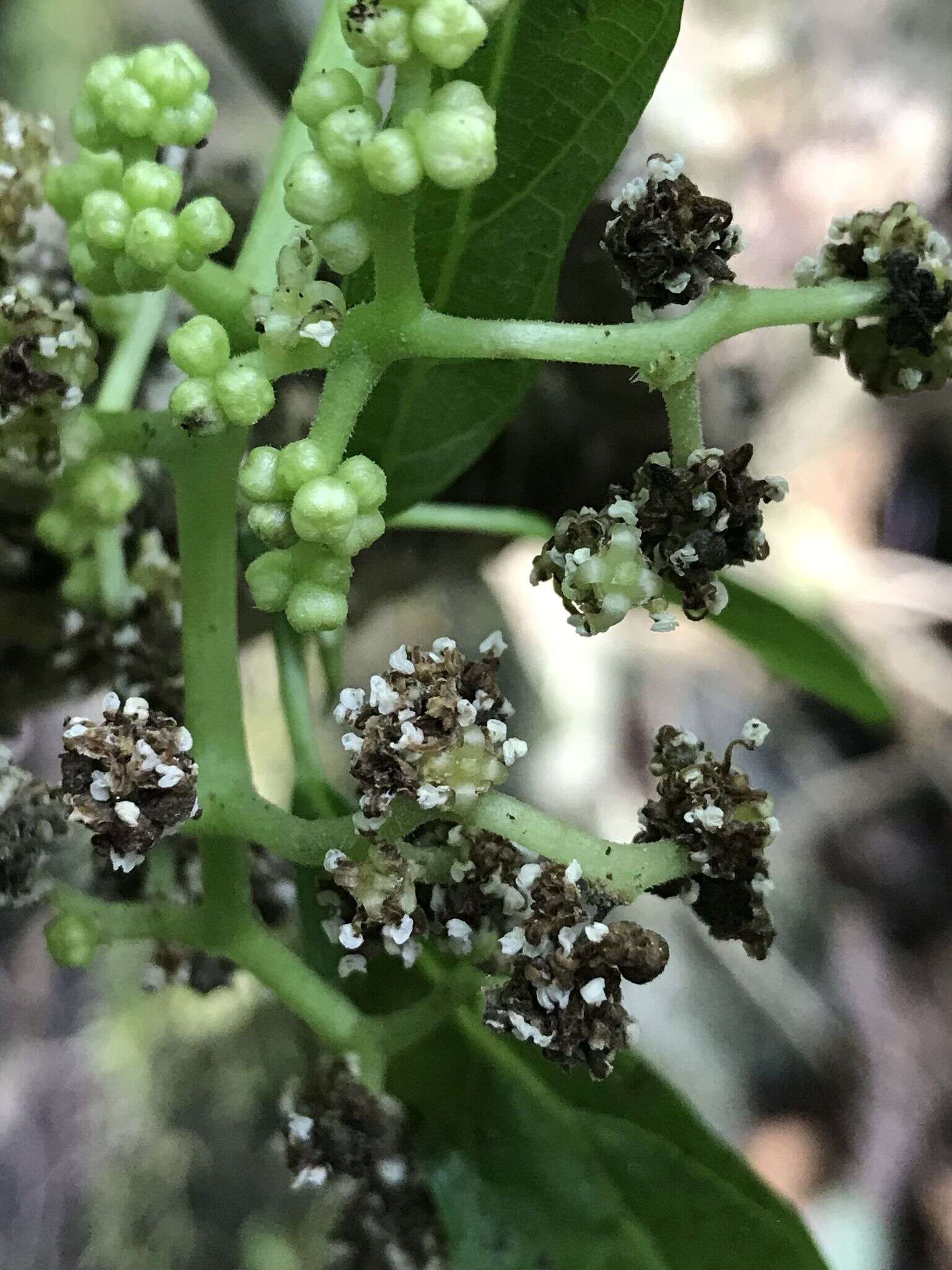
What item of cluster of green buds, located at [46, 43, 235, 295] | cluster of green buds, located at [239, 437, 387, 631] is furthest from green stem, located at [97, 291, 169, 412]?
cluster of green buds, located at [239, 437, 387, 631]

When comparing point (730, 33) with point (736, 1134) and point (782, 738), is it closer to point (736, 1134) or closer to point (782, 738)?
point (782, 738)

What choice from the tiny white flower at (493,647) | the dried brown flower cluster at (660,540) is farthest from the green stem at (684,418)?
the tiny white flower at (493,647)

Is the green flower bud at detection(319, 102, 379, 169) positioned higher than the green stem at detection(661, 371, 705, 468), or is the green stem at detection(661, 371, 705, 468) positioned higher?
the green flower bud at detection(319, 102, 379, 169)

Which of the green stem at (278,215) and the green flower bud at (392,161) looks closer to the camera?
the green flower bud at (392,161)

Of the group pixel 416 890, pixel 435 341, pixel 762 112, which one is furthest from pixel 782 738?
pixel 435 341

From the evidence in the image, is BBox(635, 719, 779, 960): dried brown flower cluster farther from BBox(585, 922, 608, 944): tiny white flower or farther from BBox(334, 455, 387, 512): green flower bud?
BBox(334, 455, 387, 512): green flower bud

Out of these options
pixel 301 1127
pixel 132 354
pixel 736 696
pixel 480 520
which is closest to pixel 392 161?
pixel 132 354

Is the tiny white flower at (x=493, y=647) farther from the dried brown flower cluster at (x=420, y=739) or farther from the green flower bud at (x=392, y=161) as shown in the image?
the green flower bud at (x=392, y=161)
